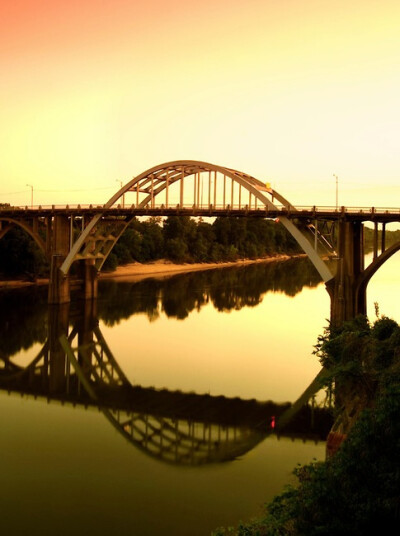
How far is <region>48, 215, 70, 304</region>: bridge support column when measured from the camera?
40781mm

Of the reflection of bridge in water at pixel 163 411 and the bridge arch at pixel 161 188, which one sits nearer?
the reflection of bridge in water at pixel 163 411

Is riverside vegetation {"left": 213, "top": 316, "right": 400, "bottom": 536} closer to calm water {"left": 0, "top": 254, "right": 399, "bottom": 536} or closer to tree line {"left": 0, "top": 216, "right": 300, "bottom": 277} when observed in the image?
calm water {"left": 0, "top": 254, "right": 399, "bottom": 536}

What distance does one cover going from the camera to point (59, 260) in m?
40.8

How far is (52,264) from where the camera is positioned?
4053cm

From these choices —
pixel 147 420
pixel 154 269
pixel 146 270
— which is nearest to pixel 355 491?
pixel 147 420

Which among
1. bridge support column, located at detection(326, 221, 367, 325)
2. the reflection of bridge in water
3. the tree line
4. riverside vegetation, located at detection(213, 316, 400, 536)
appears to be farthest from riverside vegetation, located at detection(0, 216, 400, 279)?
riverside vegetation, located at detection(213, 316, 400, 536)

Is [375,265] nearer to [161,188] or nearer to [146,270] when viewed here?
[161,188]

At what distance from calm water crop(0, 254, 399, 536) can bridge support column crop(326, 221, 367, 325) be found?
274 centimetres

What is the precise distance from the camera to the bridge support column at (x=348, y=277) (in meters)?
30.3

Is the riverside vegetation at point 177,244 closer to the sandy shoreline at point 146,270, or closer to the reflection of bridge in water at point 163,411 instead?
the sandy shoreline at point 146,270

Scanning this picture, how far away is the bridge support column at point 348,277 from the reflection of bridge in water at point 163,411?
8892mm

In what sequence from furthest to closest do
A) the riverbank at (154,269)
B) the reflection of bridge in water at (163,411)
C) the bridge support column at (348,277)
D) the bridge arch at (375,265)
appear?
the riverbank at (154,269)
the bridge support column at (348,277)
the bridge arch at (375,265)
the reflection of bridge in water at (163,411)

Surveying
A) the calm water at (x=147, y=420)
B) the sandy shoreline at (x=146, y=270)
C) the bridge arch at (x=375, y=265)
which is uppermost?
the bridge arch at (x=375, y=265)

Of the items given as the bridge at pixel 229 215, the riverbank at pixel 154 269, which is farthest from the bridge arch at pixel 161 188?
the riverbank at pixel 154 269
